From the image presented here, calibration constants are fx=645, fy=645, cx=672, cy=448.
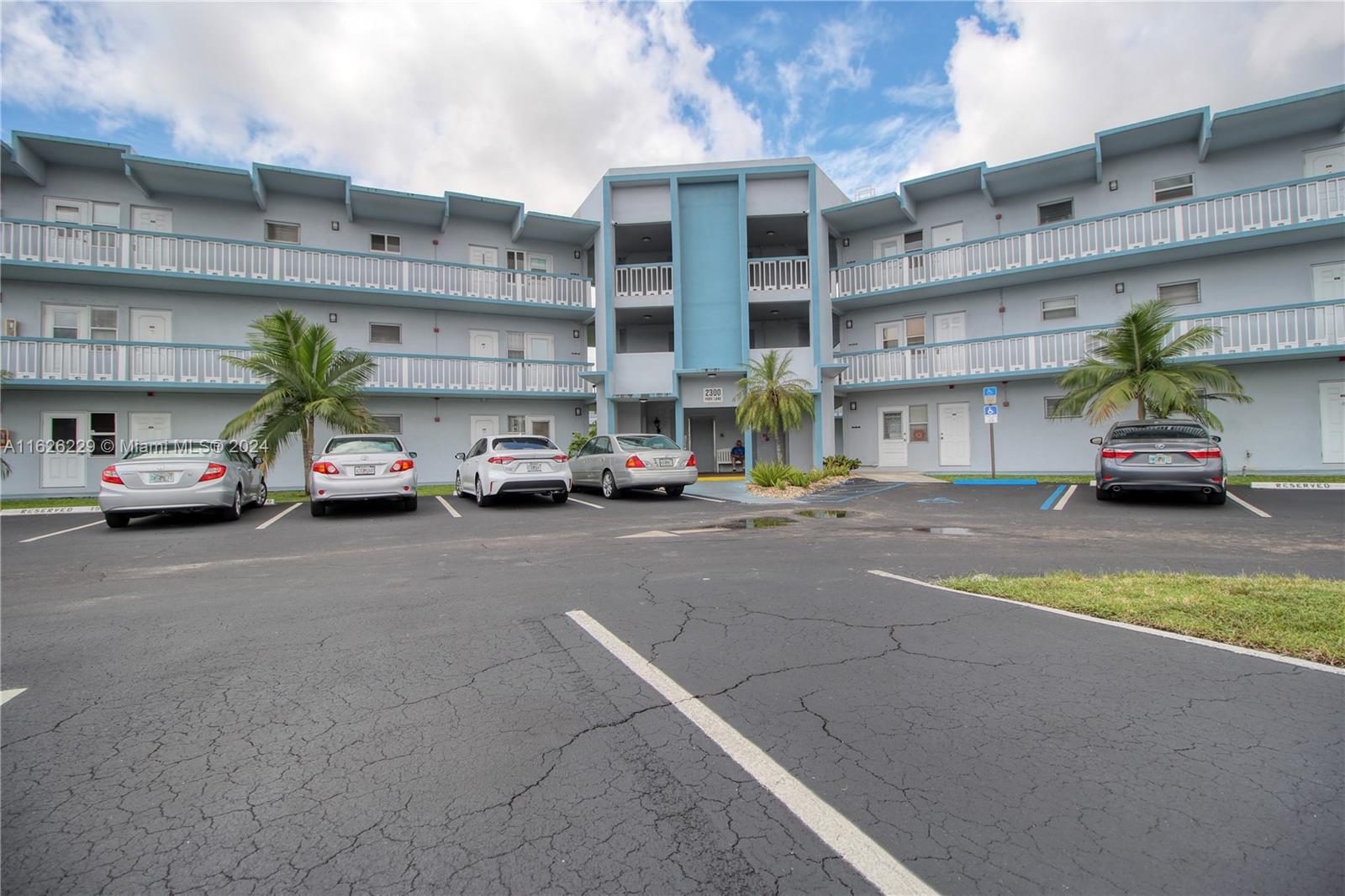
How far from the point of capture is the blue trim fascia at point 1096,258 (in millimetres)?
16469

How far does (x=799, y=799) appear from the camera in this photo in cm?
238

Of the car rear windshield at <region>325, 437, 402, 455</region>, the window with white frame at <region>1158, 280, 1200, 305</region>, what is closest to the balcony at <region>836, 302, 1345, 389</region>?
the window with white frame at <region>1158, 280, 1200, 305</region>

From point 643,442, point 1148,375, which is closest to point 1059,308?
point 1148,375

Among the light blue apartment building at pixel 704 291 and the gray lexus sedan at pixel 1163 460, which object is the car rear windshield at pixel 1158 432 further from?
the light blue apartment building at pixel 704 291

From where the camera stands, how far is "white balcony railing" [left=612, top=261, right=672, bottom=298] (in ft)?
73.3

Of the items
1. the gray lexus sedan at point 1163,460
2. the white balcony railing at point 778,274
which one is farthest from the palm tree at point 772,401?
the gray lexus sedan at point 1163,460

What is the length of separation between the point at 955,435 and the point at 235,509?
2010 centimetres

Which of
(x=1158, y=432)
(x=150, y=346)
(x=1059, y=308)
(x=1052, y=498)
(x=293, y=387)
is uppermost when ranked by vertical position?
(x=1059, y=308)

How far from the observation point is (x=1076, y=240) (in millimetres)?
19203

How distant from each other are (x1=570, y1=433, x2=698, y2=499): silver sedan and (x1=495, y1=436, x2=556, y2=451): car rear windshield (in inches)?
66.1

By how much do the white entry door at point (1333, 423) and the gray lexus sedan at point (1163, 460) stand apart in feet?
28.2

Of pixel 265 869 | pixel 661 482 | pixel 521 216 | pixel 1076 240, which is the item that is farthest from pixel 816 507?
pixel 521 216

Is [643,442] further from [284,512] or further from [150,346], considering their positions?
[150,346]

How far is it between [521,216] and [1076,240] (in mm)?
17518
